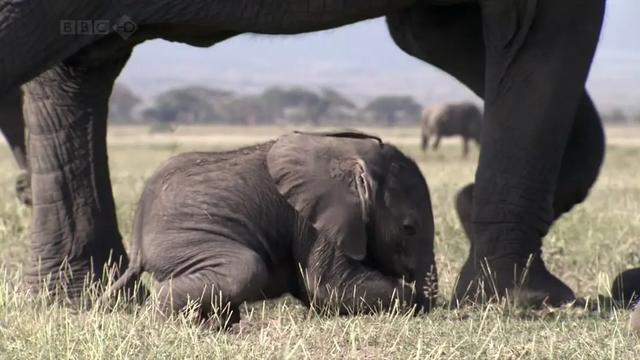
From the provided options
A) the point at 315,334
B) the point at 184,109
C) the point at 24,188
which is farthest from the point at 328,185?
the point at 184,109

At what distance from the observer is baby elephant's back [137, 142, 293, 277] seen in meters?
4.82

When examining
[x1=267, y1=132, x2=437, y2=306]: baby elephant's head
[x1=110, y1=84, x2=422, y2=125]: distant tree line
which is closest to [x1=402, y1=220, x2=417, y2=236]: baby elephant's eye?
[x1=267, y1=132, x2=437, y2=306]: baby elephant's head

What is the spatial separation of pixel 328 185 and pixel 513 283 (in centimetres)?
82

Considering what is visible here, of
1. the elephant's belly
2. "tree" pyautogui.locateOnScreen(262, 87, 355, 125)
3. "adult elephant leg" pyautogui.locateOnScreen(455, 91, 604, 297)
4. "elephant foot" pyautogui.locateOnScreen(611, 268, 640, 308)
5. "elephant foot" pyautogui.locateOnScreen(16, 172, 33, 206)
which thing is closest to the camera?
the elephant's belly

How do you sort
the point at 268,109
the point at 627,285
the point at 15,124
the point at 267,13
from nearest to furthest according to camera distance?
the point at 267,13 < the point at 627,285 < the point at 15,124 < the point at 268,109

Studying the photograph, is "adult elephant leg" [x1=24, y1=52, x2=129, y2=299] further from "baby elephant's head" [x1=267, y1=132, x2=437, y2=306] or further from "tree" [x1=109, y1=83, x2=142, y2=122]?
"tree" [x1=109, y1=83, x2=142, y2=122]

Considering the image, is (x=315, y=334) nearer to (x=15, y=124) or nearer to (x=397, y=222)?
(x=397, y=222)

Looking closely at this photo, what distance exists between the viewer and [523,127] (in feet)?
17.1

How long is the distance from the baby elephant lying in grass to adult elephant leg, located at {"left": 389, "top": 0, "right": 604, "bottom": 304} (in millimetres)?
277

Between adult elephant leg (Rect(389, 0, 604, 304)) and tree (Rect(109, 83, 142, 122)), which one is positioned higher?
adult elephant leg (Rect(389, 0, 604, 304))

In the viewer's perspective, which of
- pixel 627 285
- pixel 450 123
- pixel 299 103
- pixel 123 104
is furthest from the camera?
pixel 299 103

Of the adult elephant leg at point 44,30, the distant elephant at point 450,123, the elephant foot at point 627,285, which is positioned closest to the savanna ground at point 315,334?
the elephant foot at point 627,285

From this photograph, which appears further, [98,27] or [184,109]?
[184,109]

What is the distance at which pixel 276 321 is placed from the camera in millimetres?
4742
